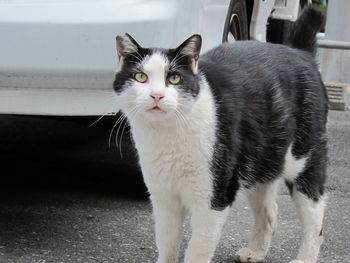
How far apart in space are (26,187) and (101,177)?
21.3 inches

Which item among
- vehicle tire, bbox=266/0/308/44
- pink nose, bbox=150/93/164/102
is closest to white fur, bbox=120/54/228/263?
pink nose, bbox=150/93/164/102

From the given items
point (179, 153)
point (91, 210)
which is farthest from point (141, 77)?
point (91, 210)

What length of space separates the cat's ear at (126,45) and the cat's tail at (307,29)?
106 centimetres

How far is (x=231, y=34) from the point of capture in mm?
4953

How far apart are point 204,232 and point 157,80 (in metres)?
0.65

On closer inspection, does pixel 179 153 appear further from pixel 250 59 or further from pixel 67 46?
pixel 67 46

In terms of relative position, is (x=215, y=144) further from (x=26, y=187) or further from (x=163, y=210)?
(x=26, y=187)

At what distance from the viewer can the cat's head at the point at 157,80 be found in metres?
2.71

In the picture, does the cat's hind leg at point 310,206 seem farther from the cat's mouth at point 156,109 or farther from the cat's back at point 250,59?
the cat's mouth at point 156,109

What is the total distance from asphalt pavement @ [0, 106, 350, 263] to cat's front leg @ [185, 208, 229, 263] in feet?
1.61

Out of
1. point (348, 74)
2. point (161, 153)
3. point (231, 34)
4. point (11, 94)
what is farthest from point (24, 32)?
point (348, 74)

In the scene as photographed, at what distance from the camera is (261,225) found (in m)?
3.46

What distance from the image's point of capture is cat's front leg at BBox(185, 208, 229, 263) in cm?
288

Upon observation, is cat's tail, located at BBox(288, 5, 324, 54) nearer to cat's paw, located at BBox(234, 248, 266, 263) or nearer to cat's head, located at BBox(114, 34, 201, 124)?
cat's head, located at BBox(114, 34, 201, 124)
